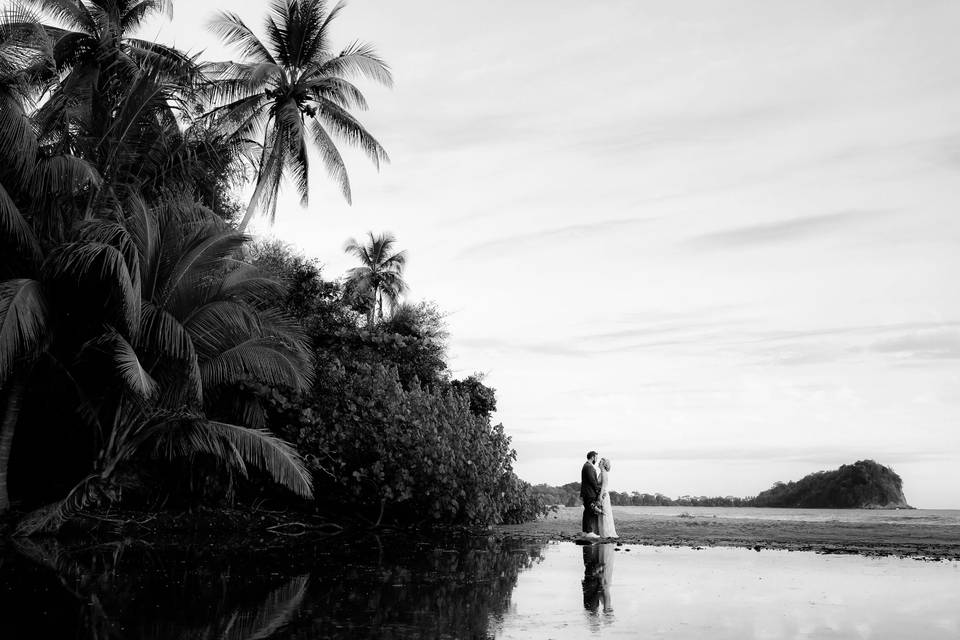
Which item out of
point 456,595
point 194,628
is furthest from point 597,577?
point 194,628

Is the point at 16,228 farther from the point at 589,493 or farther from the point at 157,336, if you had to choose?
the point at 589,493

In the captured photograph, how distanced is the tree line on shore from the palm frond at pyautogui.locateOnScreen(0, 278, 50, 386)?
0.12 ft

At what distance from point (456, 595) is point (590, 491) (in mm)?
10288

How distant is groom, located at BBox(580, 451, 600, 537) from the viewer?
18281 millimetres

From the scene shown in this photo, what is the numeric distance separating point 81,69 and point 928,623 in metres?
25.7

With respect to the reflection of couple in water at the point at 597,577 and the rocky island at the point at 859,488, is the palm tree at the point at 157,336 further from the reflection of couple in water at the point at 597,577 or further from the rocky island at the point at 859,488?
the rocky island at the point at 859,488

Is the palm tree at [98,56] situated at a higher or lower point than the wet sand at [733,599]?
higher

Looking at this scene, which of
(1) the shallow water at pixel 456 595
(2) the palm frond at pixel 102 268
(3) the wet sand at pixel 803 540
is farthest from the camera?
→ (3) the wet sand at pixel 803 540

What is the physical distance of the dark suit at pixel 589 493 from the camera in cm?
1827

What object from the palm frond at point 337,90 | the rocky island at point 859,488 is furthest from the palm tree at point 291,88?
the rocky island at point 859,488

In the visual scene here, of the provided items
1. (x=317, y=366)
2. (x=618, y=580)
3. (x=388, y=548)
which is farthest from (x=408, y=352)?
(x=618, y=580)

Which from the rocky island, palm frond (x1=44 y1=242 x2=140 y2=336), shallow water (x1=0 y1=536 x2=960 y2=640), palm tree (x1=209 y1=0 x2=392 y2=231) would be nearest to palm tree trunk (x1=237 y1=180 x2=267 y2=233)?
palm tree (x1=209 y1=0 x2=392 y2=231)

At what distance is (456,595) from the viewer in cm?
835

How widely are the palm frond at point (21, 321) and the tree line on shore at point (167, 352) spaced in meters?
0.04
